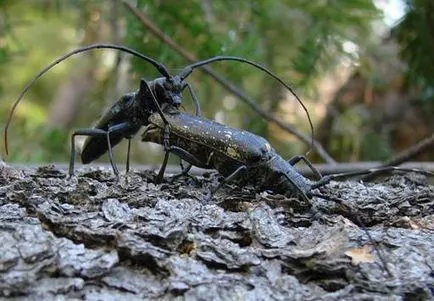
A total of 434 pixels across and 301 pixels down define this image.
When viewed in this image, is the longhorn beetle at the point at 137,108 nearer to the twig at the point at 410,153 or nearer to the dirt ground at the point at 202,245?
the dirt ground at the point at 202,245

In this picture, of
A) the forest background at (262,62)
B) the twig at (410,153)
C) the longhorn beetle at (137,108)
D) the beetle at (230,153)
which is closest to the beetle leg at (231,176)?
the beetle at (230,153)

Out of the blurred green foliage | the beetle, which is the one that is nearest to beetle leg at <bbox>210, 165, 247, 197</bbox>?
the beetle

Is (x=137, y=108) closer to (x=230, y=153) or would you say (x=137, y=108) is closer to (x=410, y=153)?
(x=230, y=153)

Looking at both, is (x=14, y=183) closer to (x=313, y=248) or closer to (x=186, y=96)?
(x=313, y=248)

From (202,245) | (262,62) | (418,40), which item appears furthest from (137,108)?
(418,40)

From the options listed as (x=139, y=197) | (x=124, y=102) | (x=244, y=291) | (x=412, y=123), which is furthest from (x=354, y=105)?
(x=244, y=291)

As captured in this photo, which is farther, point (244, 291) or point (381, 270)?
point (381, 270)
